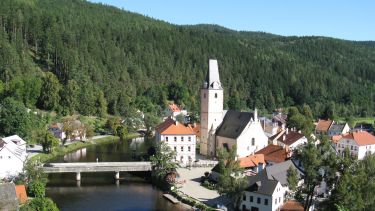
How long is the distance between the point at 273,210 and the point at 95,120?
57.2 meters

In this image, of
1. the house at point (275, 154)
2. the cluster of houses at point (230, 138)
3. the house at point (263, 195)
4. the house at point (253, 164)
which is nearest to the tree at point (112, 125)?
the cluster of houses at point (230, 138)

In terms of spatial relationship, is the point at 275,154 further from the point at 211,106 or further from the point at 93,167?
the point at 93,167

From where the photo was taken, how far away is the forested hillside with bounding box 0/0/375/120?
89625mm

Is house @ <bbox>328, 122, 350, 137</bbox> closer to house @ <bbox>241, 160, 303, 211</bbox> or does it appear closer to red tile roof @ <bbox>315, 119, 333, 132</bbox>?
red tile roof @ <bbox>315, 119, 333, 132</bbox>

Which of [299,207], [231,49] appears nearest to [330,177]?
[299,207]

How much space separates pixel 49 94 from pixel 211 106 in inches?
1406

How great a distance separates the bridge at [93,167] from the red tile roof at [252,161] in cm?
1051

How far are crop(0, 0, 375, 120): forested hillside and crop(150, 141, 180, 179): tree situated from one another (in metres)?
36.7

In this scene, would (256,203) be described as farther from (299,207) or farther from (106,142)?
(106,142)

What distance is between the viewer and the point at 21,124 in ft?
213

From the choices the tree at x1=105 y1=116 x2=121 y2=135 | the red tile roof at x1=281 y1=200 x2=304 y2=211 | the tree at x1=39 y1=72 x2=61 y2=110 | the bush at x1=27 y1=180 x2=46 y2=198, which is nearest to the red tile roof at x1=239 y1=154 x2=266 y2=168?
the red tile roof at x1=281 y1=200 x2=304 y2=211

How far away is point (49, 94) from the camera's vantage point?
84812 millimetres

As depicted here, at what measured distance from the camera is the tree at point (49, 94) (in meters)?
84.8

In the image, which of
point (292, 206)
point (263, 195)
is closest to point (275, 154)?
point (292, 206)
